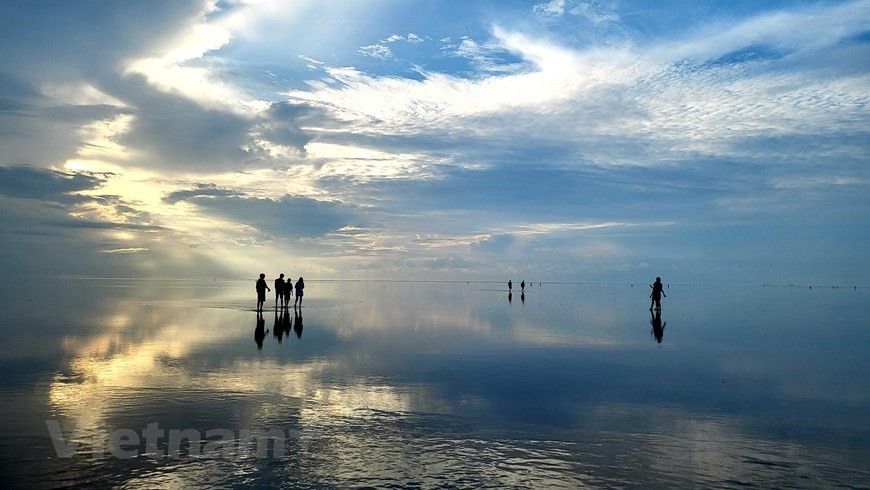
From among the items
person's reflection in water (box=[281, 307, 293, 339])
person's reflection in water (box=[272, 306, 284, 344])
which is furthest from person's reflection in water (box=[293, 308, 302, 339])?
person's reflection in water (box=[272, 306, 284, 344])

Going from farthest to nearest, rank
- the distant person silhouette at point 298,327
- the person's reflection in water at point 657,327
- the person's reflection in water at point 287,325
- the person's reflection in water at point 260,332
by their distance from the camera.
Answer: the person's reflection in water at point 657,327 < the person's reflection in water at point 287,325 < the distant person silhouette at point 298,327 < the person's reflection in water at point 260,332

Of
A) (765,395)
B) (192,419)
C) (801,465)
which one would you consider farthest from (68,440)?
(765,395)

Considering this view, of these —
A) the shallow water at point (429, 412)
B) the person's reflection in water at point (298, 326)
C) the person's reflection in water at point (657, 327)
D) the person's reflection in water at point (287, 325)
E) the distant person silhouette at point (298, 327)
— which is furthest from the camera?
the person's reflection in water at point (657, 327)

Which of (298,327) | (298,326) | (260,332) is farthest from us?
(298,326)

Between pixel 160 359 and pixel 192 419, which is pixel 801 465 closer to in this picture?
pixel 192 419

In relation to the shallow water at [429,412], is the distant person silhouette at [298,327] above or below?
above

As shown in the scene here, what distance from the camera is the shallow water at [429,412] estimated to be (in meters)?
8.38

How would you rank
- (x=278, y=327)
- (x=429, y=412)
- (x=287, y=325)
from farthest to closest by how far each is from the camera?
(x=287, y=325), (x=278, y=327), (x=429, y=412)

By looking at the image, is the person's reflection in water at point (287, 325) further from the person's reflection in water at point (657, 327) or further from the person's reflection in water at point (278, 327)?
the person's reflection in water at point (657, 327)

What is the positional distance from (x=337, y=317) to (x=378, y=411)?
2464cm

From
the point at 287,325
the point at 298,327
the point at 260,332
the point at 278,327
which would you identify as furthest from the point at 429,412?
the point at 287,325

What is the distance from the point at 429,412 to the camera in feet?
38.7

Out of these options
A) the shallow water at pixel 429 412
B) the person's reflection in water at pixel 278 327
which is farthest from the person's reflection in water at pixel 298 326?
the shallow water at pixel 429 412

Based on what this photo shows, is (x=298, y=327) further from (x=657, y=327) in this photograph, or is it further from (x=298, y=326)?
(x=657, y=327)
